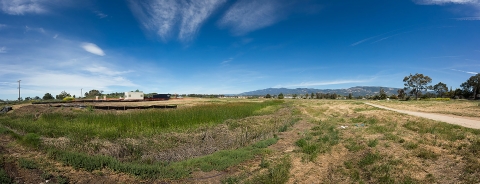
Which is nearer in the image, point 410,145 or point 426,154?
point 426,154

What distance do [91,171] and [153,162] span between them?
6.21ft

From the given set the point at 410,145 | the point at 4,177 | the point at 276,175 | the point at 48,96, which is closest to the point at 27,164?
the point at 4,177

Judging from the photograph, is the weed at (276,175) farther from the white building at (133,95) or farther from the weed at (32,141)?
the white building at (133,95)

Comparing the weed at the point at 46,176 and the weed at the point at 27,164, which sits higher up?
the weed at the point at 27,164

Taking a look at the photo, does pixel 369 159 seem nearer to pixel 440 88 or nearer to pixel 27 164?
pixel 27 164

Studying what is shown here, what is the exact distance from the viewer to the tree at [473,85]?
2371 inches

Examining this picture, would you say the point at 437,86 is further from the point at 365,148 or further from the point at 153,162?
the point at 153,162

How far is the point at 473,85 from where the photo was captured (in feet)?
205

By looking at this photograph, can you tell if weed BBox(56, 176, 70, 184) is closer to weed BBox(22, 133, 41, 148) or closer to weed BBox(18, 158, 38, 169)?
weed BBox(18, 158, 38, 169)

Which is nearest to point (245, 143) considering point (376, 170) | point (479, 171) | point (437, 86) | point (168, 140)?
point (168, 140)

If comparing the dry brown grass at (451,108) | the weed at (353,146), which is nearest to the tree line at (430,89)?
the dry brown grass at (451,108)

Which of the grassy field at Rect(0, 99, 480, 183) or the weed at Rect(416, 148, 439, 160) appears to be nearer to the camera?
the grassy field at Rect(0, 99, 480, 183)

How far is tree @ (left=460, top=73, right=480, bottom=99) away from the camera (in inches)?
2371

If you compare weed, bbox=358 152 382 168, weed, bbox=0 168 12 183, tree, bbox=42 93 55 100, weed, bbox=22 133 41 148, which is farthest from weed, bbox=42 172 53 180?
tree, bbox=42 93 55 100
